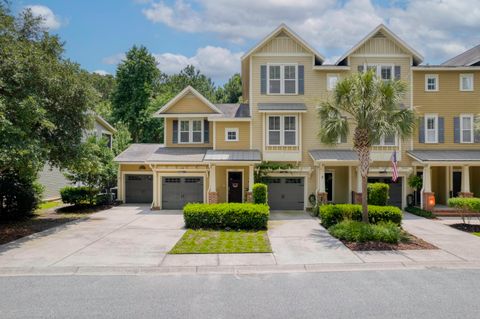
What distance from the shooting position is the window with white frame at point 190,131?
2427 centimetres

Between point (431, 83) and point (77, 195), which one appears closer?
point (431, 83)

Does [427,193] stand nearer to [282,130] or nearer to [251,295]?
[282,130]

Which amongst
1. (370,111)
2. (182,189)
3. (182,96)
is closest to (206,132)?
(182,96)

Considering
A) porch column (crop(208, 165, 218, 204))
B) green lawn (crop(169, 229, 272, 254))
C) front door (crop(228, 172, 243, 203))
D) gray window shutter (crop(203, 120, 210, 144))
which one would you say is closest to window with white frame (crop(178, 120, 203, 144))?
gray window shutter (crop(203, 120, 210, 144))

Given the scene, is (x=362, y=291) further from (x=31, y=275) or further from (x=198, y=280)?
(x=31, y=275)

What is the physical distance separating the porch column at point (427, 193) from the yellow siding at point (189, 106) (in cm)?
1406

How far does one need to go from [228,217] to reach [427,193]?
41.3ft

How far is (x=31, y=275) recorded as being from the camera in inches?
380

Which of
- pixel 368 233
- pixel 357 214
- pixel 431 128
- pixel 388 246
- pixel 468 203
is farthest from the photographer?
pixel 431 128

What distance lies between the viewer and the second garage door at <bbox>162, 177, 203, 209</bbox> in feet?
76.4

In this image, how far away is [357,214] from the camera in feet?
51.6

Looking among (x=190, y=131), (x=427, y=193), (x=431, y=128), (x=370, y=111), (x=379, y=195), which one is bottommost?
(x=427, y=193)

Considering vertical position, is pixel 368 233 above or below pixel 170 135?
below

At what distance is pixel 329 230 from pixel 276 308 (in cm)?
833
